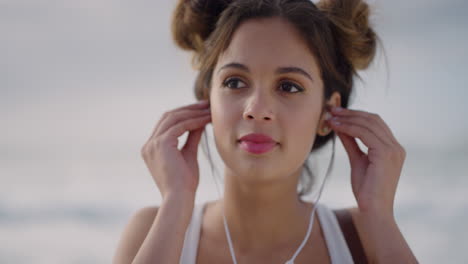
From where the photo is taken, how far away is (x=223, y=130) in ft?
8.21

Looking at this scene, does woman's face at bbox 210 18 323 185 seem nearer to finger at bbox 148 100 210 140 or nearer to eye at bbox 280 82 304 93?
eye at bbox 280 82 304 93

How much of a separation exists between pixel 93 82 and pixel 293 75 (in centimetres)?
935

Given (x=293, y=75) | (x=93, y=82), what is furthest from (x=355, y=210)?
(x=93, y=82)

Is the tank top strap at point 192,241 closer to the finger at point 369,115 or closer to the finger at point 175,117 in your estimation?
the finger at point 175,117

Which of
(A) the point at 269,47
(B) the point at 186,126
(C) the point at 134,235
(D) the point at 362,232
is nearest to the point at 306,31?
(A) the point at 269,47

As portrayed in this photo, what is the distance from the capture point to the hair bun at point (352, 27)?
9.32 feet

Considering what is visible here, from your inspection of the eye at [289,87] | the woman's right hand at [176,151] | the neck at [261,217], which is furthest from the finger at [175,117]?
the eye at [289,87]

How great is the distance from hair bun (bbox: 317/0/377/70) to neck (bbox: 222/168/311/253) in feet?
3.14

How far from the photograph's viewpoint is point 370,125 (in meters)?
2.70

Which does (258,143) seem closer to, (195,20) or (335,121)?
(335,121)

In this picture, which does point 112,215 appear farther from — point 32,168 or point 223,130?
point 223,130

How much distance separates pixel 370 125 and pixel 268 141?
719 millimetres

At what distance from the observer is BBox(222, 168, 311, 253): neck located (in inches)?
109

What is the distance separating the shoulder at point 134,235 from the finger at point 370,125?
138 cm
